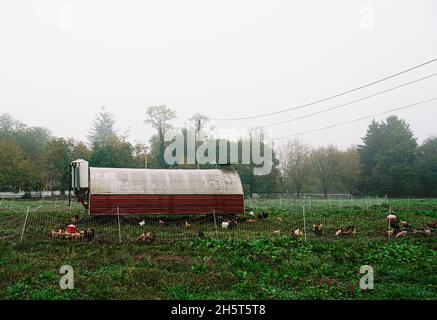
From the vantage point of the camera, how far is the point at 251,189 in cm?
6462

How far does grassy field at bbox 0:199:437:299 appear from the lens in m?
9.91

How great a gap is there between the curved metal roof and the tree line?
2240 centimetres

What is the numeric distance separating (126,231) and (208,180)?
8736mm

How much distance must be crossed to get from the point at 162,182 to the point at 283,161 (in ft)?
192

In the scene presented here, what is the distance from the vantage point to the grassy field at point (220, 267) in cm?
991

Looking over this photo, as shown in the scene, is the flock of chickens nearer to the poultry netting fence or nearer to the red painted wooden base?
the poultry netting fence

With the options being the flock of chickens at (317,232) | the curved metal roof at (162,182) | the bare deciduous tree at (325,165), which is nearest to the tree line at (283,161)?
the bare deciduous tree at (325,165)

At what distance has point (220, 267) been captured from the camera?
12406 millimetres

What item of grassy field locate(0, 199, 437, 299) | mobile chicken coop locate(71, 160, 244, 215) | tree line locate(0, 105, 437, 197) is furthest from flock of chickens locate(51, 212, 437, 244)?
tree line locate(0, 105, 437, 197)
